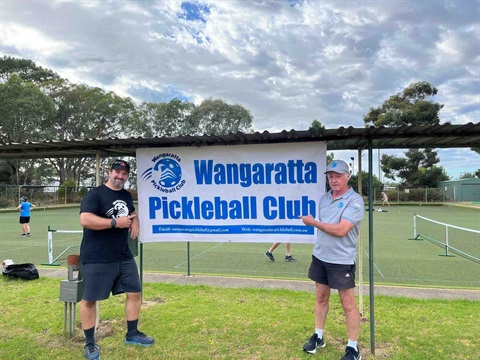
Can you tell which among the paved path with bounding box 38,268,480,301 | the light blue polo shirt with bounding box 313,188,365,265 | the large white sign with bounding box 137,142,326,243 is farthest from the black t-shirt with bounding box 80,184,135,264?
the paved path with bounding box 38,268,480,301

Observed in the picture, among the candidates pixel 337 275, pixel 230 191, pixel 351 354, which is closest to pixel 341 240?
pixel 337 275

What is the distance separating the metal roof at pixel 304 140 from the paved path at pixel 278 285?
265 cm

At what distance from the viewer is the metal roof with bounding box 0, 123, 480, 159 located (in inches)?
135

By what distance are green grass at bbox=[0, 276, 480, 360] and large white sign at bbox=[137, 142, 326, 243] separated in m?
1.10

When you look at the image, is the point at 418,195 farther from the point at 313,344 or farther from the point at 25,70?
the point at 25,70

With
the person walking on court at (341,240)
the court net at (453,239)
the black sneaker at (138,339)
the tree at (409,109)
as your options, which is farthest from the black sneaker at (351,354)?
the tree at (409,109)

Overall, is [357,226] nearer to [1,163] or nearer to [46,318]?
[46,318]

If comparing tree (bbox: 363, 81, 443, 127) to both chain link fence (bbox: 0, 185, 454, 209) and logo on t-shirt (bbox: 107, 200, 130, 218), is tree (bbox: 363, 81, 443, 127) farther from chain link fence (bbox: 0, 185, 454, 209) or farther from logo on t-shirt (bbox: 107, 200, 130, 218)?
logo on t-shirt (bbox: 107, 200, 130, 218)

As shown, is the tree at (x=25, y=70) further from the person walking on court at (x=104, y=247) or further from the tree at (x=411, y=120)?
the person walking on court at (x=104, y=247)

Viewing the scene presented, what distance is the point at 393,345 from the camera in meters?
3.88

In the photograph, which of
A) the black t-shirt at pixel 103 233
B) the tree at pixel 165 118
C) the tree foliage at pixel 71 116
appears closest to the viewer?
the black t-shirt at pixel 103 233

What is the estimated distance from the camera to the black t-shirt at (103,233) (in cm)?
357

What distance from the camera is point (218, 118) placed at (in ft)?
147

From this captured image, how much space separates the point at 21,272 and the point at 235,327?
4.47 meters
